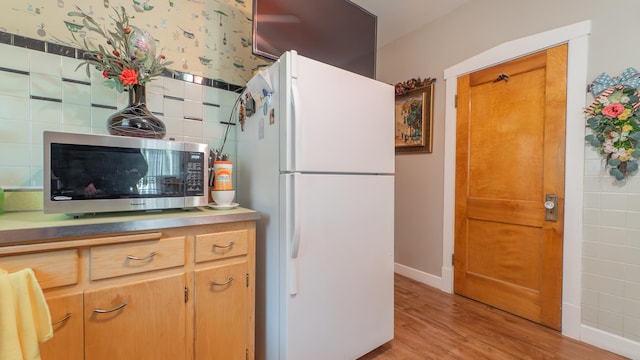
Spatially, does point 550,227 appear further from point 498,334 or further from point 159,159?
point 159,159

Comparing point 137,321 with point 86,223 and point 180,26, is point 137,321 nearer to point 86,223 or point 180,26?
point 86,223

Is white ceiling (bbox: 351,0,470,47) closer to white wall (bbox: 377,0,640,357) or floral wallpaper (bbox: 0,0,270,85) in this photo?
white wall (bbox: 377,0,640,357)

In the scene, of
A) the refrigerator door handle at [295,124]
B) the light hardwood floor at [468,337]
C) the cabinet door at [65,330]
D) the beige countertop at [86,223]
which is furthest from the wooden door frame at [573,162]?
the cabinet door at [65,330]

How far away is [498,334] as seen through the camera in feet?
6.03

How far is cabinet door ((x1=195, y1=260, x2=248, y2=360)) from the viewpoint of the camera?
1.14m

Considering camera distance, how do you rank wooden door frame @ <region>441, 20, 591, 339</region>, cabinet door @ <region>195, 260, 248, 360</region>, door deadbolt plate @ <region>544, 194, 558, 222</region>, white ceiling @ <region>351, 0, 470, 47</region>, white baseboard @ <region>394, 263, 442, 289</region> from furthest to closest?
1. white baseboard @ <region>394, 263, 442, 289</region>
2. white ceiling @ <region>351, 0, 470, 47</region>
3. door deadbolt plate @ <region>544, 194, 558, 222</region>
4. wooden door frame @ <region>441, 20, 591, 339</region>
5. cabinet door @ <region>195, 260, 248, 360</region>

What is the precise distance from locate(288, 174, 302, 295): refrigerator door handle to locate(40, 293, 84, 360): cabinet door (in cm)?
76

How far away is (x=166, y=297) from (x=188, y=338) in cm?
21

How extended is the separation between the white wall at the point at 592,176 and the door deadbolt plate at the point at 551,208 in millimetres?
142

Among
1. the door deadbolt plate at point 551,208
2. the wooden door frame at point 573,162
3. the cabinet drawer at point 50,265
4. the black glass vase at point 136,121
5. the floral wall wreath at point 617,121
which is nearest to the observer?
the cabinet drawer at point 50,265

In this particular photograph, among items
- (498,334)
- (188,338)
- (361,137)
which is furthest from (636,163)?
(188,338)

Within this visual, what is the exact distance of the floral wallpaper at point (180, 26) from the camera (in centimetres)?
128

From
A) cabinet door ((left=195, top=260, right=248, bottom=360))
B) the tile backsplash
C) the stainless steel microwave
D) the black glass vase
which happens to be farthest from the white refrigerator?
the tile backsplash

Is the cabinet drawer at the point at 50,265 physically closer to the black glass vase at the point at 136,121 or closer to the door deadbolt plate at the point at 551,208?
the black glass vase at the point at 136,121
